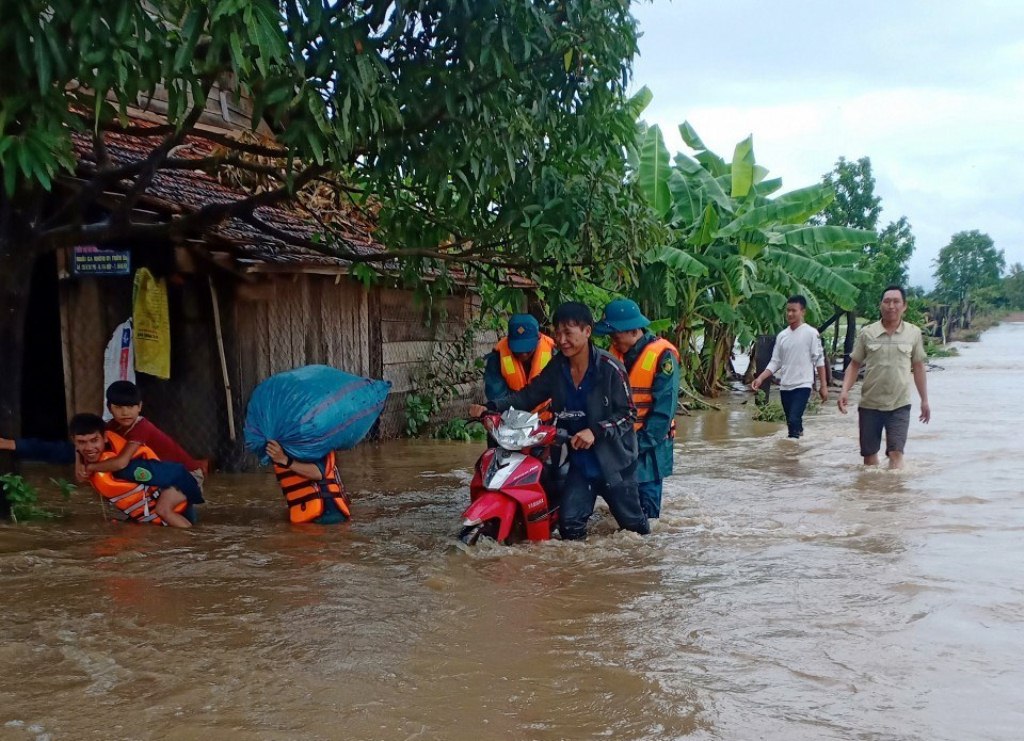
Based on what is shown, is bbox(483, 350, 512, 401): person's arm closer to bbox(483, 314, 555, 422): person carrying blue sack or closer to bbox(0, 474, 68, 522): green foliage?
bbox(483, 314, 555, 422): person carrying blue sack

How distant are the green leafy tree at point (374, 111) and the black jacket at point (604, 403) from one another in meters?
0.88

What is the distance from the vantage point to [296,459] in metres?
6.57

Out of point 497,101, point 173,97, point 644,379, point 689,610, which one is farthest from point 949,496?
point 173,97

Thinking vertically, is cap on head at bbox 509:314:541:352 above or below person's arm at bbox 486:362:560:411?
above

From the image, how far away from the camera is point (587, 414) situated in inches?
239

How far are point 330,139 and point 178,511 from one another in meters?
3.03

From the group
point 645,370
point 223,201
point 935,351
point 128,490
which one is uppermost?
point 223,201

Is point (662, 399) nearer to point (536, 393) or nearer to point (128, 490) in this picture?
point (536, 393)

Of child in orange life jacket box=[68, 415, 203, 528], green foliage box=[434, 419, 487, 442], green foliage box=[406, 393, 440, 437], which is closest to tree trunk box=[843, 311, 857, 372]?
green foliage box=[434, 419, 487, 442]

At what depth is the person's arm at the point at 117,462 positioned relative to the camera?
6176mm

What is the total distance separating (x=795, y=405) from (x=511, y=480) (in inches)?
247

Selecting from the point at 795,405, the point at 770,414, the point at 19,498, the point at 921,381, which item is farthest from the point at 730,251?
the point at 19,498

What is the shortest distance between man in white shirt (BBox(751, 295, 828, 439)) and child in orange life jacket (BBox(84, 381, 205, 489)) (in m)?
6.44

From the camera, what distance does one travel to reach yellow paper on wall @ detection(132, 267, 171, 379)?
28.3 feet
